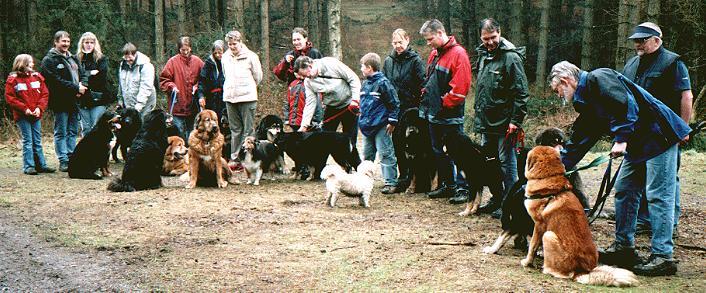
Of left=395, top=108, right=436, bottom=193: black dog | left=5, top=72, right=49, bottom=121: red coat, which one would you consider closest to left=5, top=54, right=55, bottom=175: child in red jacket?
left=5, top=72, right=49, bottom=121: red coat

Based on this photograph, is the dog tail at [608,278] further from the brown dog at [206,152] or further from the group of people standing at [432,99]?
the brown dog at [206,152]

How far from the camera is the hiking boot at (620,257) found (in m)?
5.42

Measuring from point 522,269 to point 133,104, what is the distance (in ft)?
27.6

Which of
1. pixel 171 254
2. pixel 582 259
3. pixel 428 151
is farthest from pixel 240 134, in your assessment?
pixel 582 259

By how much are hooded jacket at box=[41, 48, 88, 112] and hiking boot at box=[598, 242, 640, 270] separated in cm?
898

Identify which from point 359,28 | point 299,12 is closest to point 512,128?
point 299,12

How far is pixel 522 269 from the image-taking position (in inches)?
209

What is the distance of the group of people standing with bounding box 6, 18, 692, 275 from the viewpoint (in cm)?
515

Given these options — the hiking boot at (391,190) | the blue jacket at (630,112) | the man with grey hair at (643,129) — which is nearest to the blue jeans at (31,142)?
the hiking boot at (391,190)

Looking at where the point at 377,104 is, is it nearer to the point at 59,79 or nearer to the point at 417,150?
the point at 417,150

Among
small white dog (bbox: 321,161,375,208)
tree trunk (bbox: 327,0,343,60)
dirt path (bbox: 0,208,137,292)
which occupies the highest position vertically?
tree trunk (bbox: 327,0,343,60)

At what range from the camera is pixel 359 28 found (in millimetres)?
39594

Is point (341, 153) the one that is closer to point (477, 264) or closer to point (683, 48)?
point (477, 264)

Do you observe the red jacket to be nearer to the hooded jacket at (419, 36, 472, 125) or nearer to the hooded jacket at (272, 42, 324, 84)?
the hooded jacket at (272, 42, 324, 84)
